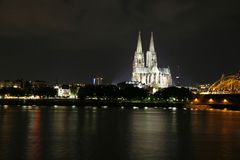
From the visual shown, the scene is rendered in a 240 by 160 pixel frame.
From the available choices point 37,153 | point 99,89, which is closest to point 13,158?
point 37,153

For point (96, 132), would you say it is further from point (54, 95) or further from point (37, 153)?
point (54, 95)

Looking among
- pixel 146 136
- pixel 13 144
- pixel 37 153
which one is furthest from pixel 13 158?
pixel 146 136

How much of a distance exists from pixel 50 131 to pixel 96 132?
3400 millimetres

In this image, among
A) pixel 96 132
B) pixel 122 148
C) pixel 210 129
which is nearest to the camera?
pixel 122 148

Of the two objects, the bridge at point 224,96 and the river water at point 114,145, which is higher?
the bridge at point 224,96

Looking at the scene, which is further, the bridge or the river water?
the bridge

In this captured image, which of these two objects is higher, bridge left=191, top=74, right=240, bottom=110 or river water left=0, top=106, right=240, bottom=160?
bridge left=191, top=74, right=240, bottom=110

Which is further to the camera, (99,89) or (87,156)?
(99,89)

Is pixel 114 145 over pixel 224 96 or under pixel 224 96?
under

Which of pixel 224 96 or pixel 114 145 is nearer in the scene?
pixel 114 145

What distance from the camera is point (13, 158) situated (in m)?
24.5

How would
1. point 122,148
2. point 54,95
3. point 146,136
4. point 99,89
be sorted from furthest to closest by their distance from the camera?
point 54,95 < point 99,89 < point 146,136 < point 122,148

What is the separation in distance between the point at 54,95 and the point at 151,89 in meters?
34.3

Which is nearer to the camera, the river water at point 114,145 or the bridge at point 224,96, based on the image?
the river water at point 114,145
